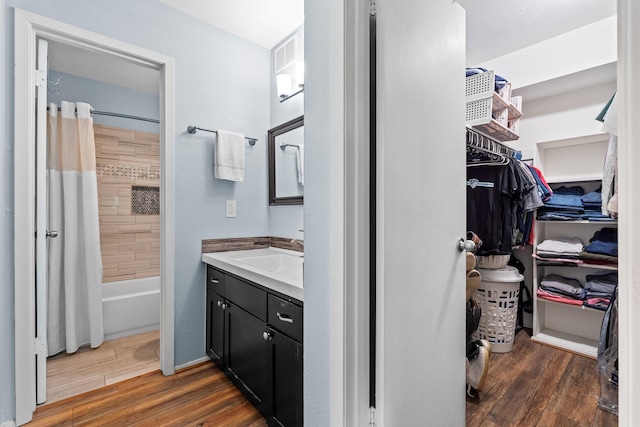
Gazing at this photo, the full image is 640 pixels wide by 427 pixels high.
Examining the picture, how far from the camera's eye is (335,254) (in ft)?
2.95

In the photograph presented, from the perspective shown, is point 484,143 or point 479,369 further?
point 484,143

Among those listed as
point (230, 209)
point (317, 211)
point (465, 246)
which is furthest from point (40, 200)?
point (465, 246)

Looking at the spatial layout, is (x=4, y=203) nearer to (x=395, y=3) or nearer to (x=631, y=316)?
(x=395, y=3)

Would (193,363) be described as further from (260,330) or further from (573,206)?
(573,206)

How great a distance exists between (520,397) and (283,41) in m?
2.90

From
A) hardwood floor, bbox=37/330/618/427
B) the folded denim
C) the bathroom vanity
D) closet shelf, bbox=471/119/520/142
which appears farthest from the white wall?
the folded denim

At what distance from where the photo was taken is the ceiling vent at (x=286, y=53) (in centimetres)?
217

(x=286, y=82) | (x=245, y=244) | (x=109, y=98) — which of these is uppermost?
(x=109, y=98)

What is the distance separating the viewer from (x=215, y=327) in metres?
1.98

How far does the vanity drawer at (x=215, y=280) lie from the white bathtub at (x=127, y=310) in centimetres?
110

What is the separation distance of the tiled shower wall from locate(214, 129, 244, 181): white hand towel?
1547 mm

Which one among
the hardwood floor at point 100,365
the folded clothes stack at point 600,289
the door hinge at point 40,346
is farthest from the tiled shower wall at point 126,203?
the folded clothes stack at point 600,289

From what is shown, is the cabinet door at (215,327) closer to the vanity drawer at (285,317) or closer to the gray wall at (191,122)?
the gray wall at (191,122)

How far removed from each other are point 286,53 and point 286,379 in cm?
218
